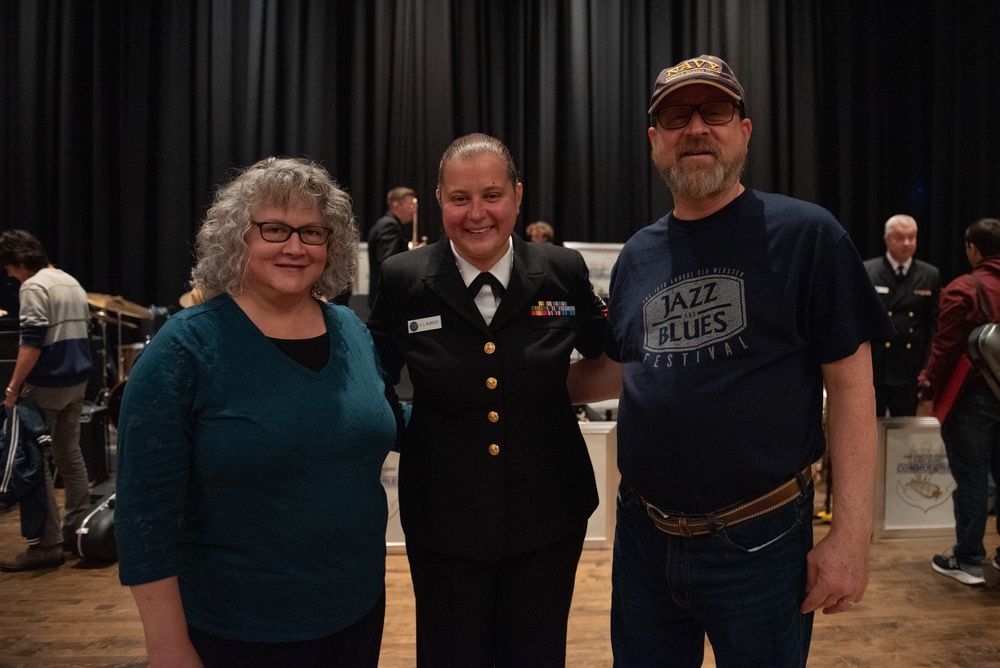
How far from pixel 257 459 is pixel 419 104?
22.2 feet

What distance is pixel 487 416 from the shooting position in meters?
1.53

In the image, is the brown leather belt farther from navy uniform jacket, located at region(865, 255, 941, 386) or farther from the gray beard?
navy uniform jacket, located at region(865, 255, 941, 386)

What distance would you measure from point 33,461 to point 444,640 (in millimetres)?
2962

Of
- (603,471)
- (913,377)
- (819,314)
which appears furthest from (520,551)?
(913,377)

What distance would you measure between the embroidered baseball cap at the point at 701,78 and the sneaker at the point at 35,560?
3.88 meters

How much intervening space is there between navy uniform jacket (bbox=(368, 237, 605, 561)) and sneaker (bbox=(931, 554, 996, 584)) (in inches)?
111

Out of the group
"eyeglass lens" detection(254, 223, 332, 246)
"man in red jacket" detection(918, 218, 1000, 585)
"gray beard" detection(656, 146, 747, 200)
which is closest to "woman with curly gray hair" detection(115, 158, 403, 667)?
"eyeglass lens" detection(254, 223, 332, 246)

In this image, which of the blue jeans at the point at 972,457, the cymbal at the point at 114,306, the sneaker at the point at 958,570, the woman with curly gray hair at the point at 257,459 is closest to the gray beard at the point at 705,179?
the woman with curly gray hair at the point at 257,459

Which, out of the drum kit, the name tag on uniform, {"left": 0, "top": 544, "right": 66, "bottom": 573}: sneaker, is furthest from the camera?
the drum kit

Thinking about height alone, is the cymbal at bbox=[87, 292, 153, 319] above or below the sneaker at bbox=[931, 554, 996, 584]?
above

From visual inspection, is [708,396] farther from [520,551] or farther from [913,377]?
[913,377]

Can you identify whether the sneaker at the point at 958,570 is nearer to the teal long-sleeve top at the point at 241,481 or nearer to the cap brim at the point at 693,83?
the cap brim at the point at 693,83

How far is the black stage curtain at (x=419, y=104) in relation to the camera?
7340 mm

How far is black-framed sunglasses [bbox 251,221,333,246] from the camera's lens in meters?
1.33
